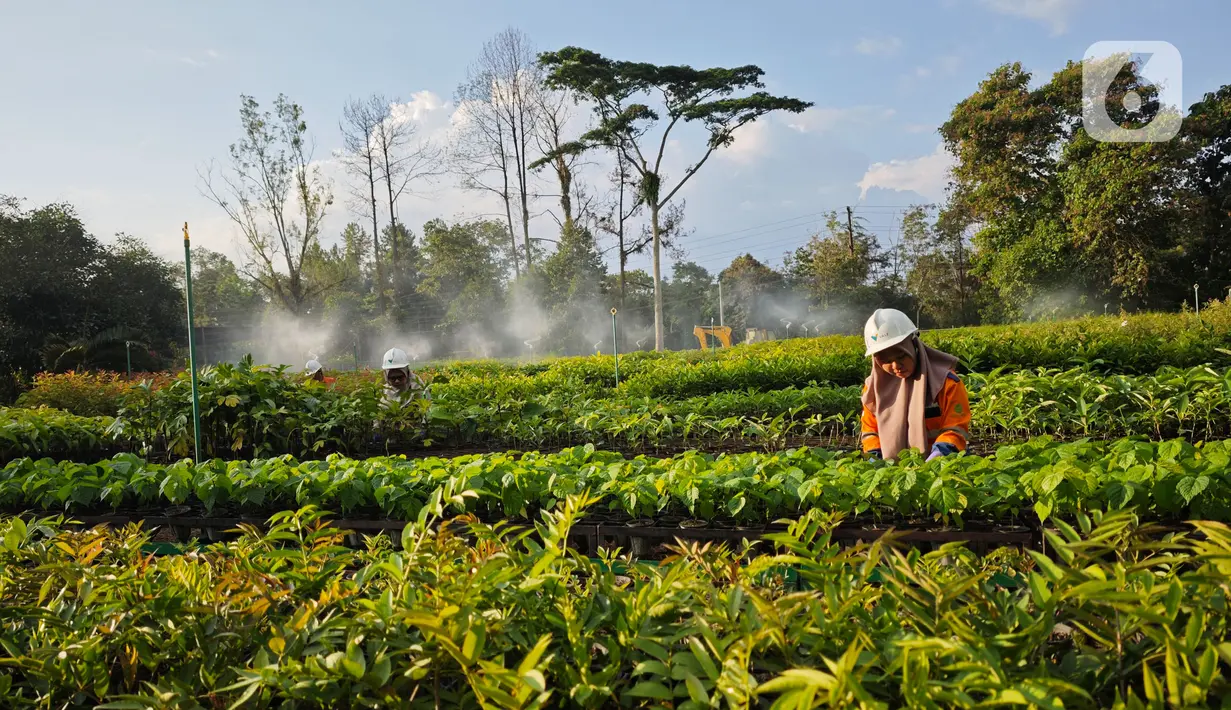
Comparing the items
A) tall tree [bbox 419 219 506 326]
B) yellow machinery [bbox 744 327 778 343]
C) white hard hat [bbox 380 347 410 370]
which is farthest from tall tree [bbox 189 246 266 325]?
white hard hat [bbox 380 347 410 370]

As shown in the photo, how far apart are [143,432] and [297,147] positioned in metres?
24.6

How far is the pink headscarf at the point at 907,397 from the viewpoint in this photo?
11.6 feet

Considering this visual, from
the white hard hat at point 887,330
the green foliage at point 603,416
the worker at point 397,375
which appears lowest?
the green foliage at point 603,416

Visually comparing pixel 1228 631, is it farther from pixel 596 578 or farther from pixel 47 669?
pixel 47 669

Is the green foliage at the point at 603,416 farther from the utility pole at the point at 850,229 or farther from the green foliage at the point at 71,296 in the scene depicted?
the utility pole at the point at 850,229

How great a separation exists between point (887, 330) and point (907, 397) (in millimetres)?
435

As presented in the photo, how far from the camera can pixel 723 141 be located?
2520 cm

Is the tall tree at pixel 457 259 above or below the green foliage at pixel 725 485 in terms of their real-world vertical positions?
above

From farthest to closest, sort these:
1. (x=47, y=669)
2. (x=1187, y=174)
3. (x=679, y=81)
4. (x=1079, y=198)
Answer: (x=679, y=81) < (x=1187, y=174) < (x=1079, y=198) < (x=47, y=669)

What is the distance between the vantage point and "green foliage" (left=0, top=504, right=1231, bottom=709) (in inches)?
39.7

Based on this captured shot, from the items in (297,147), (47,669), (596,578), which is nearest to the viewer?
(47,669)

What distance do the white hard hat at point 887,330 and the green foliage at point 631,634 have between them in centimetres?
185

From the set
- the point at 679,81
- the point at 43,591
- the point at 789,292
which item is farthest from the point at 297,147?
the point at 43,591

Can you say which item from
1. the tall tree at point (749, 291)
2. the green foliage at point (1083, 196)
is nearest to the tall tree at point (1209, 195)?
the green foliage at point (1083, 196)
